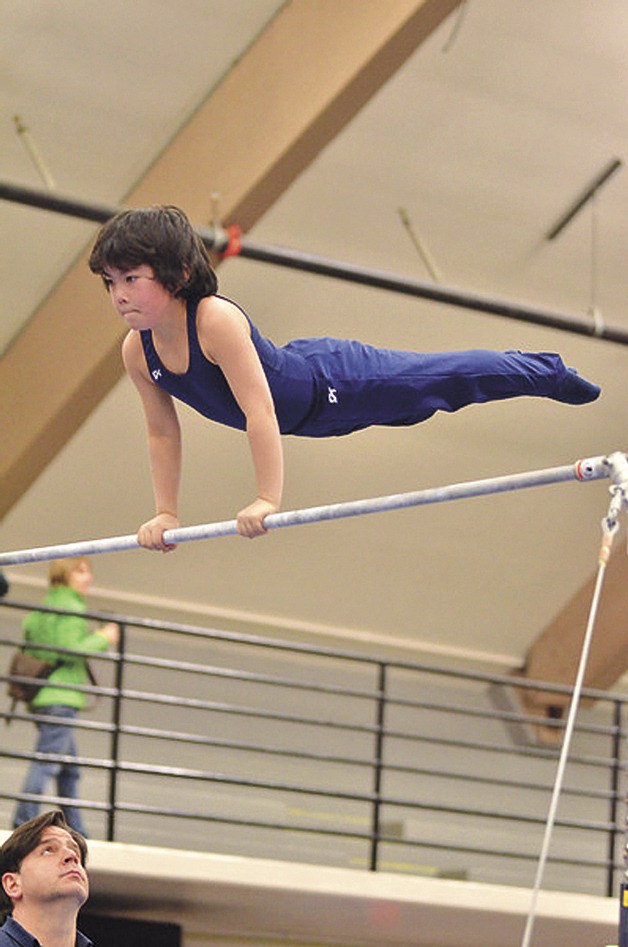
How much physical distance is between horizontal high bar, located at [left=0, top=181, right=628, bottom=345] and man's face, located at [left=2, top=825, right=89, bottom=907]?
3.47 metres

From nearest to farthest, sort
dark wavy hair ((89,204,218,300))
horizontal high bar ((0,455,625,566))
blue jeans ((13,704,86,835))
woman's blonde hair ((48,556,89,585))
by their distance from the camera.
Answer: horizontal high bar ((0,455,625,566))
dark wavy hair ((89,204,218,300))
blue jeans ((13,704,86,835))
woman's blonde hair ((48,556,89,585))

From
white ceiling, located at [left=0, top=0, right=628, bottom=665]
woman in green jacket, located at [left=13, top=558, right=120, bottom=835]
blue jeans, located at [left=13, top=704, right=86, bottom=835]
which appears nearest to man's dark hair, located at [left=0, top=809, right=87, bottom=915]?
blue jeans, located at [left=13, top=704, right=86, bottom=835]

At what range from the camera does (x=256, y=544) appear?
936 cm

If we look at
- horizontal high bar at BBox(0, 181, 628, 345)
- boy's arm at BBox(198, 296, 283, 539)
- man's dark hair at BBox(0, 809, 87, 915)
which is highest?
horizontal high bar at BBox(0, 181, 628, 345)

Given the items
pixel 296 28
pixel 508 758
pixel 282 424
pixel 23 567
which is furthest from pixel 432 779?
pixel 282 424

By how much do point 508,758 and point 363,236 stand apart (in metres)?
3.96

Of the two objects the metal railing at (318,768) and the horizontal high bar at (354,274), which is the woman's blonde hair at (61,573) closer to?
the horizontal high bar at (354,274)

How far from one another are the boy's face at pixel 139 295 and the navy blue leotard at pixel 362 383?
5.7 inches

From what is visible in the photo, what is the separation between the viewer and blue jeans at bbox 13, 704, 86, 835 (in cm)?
611

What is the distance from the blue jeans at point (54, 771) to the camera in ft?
20.0

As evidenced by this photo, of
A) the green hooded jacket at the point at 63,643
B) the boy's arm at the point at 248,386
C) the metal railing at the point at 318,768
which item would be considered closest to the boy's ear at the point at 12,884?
the boy's arm at the point at 248,386

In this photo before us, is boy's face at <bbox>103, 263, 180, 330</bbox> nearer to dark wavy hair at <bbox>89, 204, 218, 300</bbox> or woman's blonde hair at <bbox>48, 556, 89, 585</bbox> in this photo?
dark wavy hair at <bbox>89, 204, 218, 300</bbox>

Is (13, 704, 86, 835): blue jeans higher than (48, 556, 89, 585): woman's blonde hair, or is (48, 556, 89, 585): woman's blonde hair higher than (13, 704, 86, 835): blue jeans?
(48, 556, 89, 585): woman's blonde hair

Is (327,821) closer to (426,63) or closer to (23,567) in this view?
(23,567)
